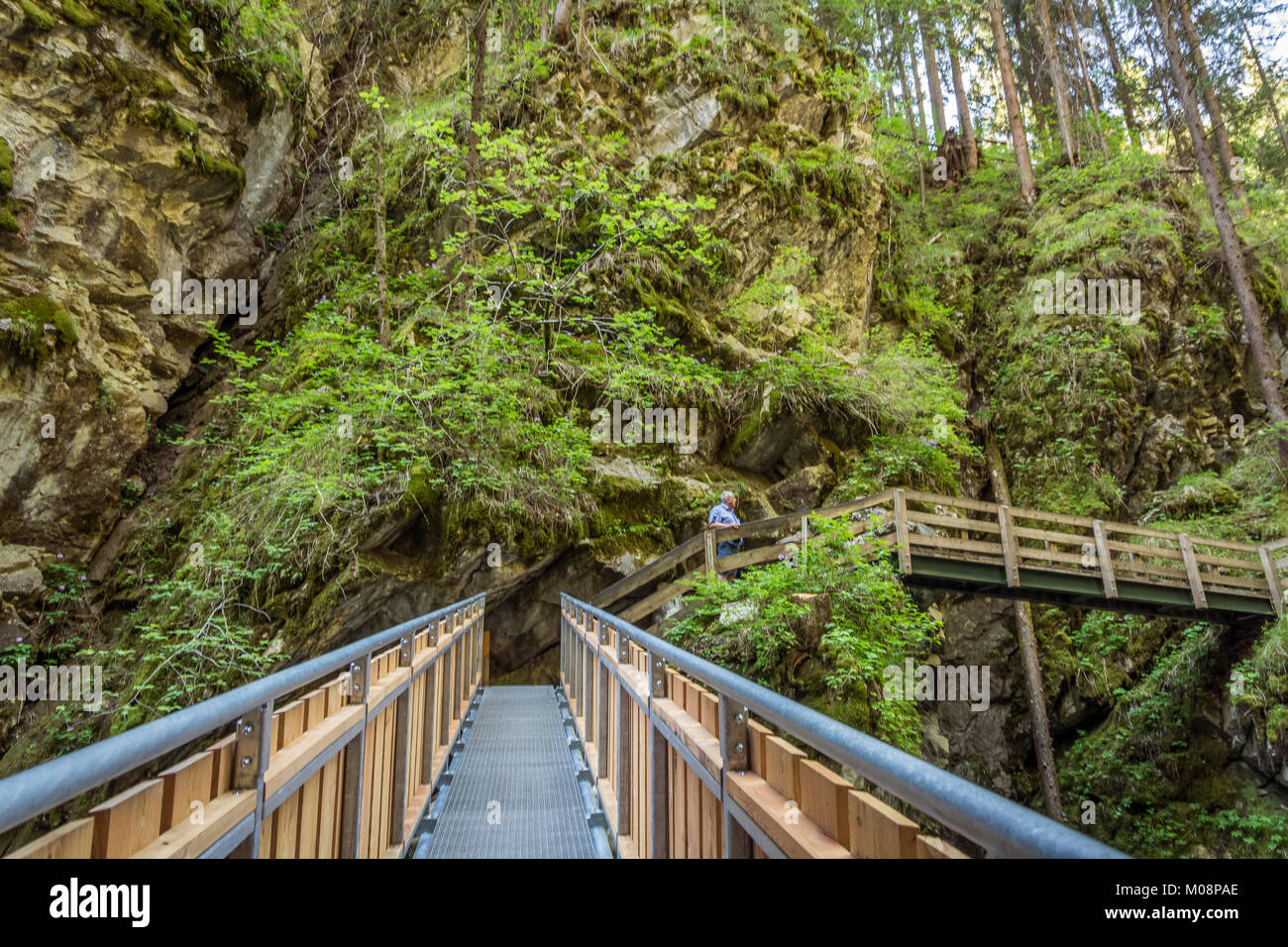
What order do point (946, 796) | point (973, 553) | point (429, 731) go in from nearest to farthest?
point (946, 796), point (429, 731), point (973, 553)

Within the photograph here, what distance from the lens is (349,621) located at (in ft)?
26.4

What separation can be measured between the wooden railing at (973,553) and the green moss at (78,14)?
1171 centimetres

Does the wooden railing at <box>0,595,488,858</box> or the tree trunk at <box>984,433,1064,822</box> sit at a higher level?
the wooden railing at <box>0,595,488,858</box>

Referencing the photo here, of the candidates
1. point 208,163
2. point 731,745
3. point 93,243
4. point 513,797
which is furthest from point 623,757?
point 208,163

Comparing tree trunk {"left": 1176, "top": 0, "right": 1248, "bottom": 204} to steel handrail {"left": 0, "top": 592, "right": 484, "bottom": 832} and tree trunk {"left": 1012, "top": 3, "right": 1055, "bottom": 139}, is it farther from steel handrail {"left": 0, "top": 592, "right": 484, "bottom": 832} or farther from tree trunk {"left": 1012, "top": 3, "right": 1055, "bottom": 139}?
steel handrail {"left": 0, "top": 592, "right": 484, "bottom": 832}

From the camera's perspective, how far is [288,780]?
72.3 inches

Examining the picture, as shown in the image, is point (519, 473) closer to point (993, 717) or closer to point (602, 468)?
point (602, 468)

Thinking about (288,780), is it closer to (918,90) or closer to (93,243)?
(93,243)

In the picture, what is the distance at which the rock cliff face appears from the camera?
9.27 meters

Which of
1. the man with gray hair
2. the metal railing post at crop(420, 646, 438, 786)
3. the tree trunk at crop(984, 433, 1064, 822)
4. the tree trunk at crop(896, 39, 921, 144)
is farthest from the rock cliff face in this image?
the tree trunk at crop(896, 39, 921, 144)

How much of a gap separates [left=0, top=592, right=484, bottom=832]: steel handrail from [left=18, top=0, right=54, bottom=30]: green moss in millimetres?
12951

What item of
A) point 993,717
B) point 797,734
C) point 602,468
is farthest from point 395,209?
point 993,717

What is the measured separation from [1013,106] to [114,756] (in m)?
23.0

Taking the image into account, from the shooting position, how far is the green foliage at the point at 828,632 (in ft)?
19.5
